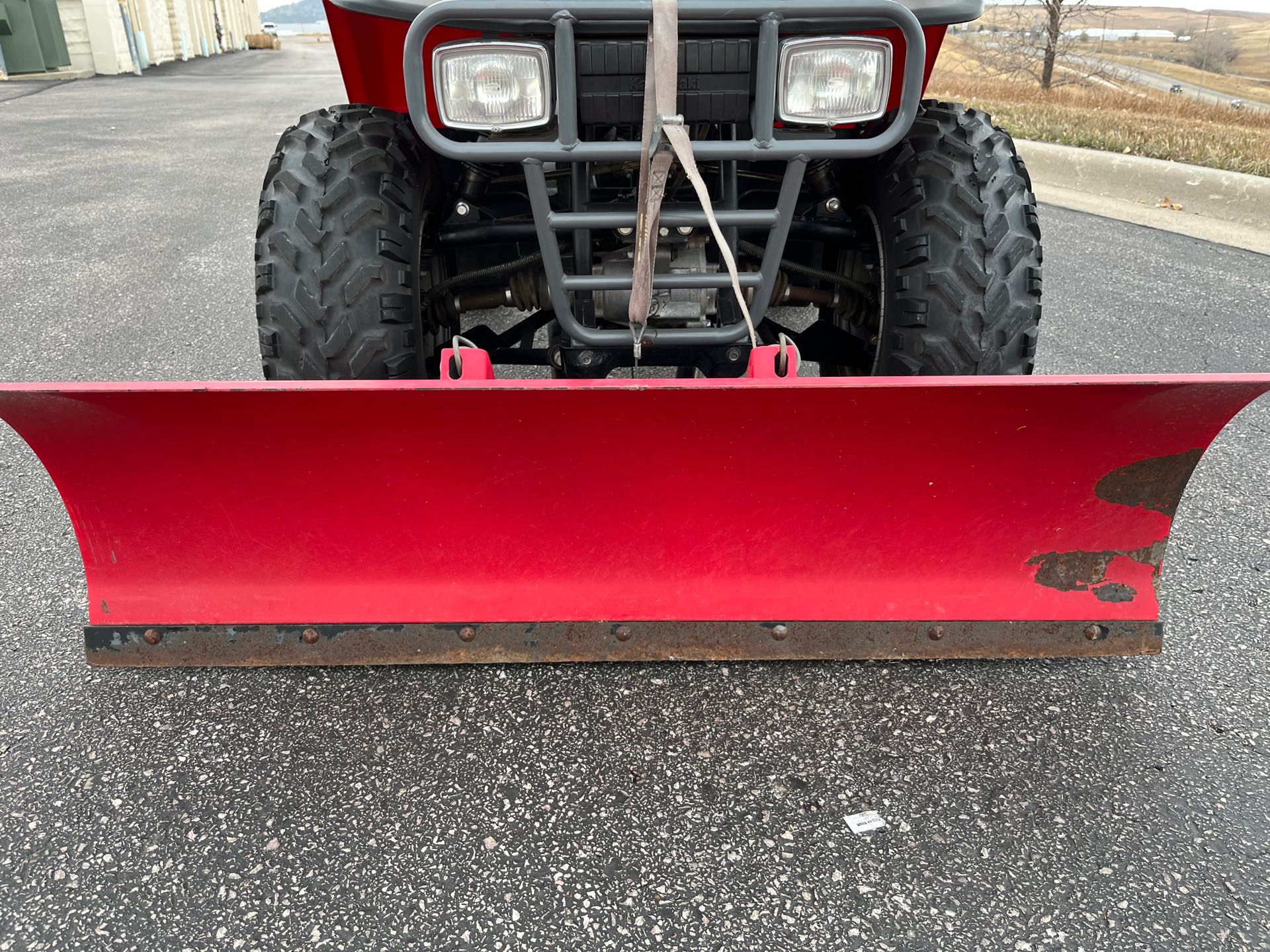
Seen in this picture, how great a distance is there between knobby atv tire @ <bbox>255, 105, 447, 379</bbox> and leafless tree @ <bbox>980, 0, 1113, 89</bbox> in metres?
22.7

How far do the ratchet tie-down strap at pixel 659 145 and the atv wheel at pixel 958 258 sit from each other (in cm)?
75

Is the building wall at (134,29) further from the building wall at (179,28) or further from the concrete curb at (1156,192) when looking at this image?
the concrete curb at (1156,192)

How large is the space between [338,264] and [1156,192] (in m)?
7.89

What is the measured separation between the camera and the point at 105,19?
22.0 m

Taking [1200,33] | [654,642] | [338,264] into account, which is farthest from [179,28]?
[1200,33]

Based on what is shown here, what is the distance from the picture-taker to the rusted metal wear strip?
2.03 m

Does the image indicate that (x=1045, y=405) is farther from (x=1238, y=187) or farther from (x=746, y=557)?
(x=1238, y=187)

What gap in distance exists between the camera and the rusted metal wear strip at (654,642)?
2.03m

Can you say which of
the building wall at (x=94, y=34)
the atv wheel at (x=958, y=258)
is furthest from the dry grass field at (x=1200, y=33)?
the atv wheel at (x=958, y=258)

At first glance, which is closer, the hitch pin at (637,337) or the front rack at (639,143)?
the front rack at (639,143)

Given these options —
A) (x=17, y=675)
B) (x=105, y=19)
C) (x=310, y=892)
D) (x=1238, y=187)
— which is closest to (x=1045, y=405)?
(x=310, y=892)

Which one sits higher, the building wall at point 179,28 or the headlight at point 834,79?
the headlight at point 834,79

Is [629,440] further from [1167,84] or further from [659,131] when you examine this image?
[1167,84]

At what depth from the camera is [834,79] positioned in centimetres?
196
